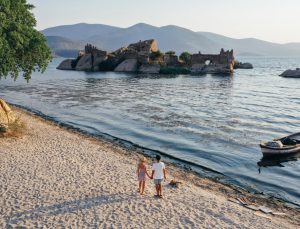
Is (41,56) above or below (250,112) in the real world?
above

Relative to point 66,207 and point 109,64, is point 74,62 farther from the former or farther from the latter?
point 66,207

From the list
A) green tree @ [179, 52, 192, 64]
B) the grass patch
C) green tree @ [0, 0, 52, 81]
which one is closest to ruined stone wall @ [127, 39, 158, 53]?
green tree @ [179, 52, 192, 64]

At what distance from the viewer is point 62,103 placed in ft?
209

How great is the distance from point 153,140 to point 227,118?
15177 millimetres

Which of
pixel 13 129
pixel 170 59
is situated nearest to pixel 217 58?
pixel 170 59

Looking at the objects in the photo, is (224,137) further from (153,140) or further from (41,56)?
(41,56)

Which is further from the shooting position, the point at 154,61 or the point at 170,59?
the point at 170,59

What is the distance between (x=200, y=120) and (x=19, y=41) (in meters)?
24.3

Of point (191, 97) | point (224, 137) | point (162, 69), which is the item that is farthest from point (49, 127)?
point (162, 69)

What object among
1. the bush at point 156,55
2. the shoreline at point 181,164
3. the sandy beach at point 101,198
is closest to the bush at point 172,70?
the bush at point 156,55

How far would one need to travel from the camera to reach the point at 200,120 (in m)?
49.2

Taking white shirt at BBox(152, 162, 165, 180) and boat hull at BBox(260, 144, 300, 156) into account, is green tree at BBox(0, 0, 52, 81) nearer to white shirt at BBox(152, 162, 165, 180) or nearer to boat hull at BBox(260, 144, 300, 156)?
white shirt at BBox(152, 162, 165, 180)

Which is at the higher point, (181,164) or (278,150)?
(278,150)

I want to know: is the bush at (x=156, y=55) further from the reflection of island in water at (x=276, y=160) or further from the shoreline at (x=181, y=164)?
the reflection of island in water at (x=276, y=160)
